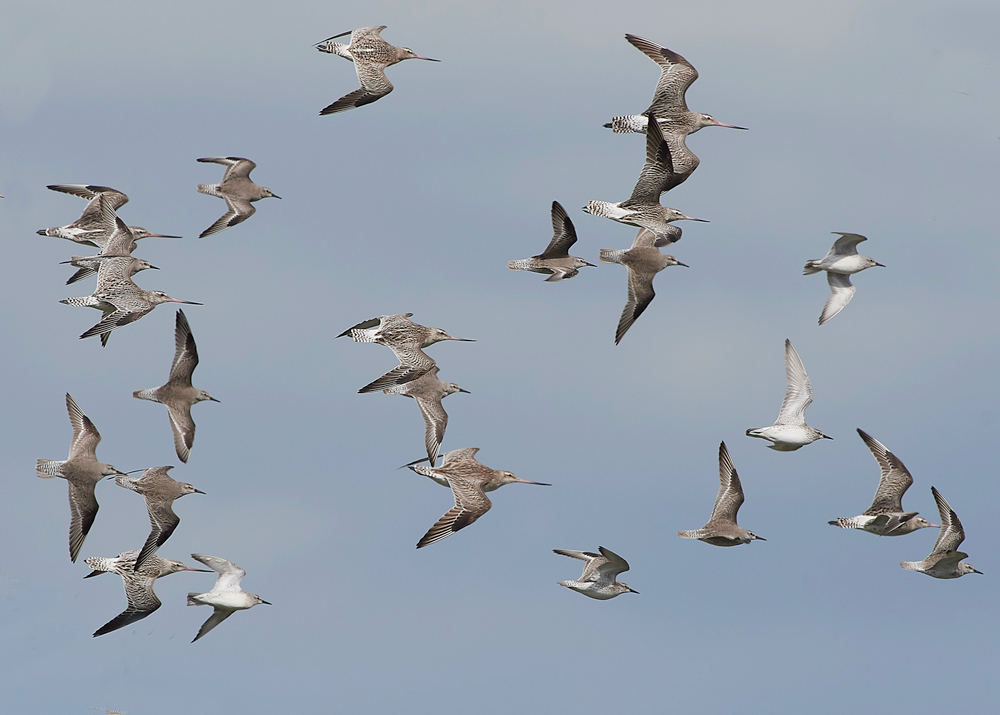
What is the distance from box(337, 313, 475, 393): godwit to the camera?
18.8 metres

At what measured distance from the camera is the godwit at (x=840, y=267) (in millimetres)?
20953

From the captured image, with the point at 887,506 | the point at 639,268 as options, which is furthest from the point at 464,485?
the point at 887,506

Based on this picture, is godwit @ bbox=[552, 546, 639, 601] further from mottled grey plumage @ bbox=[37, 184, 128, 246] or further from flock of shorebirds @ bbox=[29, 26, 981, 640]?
mottled grey plumage @ bbox=[37, 184, 128, 246]

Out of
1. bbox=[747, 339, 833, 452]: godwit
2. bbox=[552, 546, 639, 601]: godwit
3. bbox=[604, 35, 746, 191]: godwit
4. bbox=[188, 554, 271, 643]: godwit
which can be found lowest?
bbox=[188, 554, 271, 643]: godwit

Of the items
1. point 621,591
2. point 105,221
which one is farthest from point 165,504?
point 621,591

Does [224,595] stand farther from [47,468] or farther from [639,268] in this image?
[639,268]

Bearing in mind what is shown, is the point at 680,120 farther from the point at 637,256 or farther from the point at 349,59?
the point at 349,59

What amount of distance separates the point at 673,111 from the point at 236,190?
7419mm

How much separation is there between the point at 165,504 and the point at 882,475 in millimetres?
10892

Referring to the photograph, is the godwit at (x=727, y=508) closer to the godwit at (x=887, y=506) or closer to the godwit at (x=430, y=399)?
the godwit at (x=887, y=506)

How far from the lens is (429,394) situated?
1908 centimetres

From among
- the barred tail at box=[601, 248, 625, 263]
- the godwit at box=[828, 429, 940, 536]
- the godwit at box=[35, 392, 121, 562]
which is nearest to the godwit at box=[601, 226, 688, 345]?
the barred tail at box=[601, 248, 625, 263]

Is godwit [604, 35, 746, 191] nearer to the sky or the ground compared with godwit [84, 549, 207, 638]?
nearer to the sky

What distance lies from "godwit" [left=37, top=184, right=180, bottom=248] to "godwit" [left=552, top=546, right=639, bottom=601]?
8666 mm
